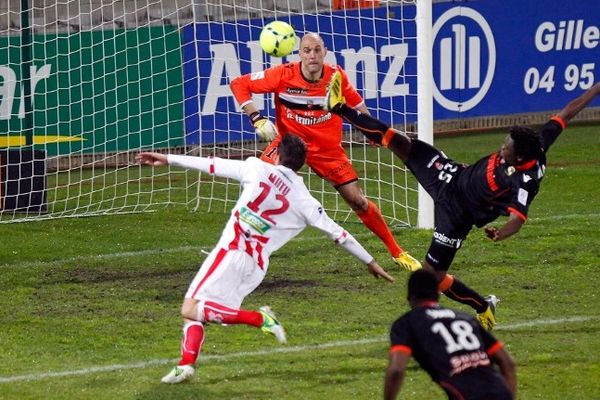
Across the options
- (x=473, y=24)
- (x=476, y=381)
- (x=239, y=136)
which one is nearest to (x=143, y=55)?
(x=239, y=136)

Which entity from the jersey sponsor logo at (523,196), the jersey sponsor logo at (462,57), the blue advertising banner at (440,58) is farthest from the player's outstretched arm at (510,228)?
the jersey sponsor logo at (462,57)

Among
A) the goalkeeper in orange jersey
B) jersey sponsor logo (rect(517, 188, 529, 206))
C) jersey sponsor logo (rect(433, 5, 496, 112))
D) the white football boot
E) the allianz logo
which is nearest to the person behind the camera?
the white football boot

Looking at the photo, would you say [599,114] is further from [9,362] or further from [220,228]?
[9,362]

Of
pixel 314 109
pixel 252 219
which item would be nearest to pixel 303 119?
pixel 314 109

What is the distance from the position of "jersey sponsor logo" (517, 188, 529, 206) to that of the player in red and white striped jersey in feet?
5.48

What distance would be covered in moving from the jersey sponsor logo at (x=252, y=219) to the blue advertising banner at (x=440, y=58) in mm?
8547

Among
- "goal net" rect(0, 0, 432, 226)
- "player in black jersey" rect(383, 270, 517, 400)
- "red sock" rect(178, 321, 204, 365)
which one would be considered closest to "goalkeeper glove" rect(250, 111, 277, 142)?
"red sock" rect(178, 321, 204, 365)

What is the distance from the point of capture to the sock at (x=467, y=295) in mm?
11648

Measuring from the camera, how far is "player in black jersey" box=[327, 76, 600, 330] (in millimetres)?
11039

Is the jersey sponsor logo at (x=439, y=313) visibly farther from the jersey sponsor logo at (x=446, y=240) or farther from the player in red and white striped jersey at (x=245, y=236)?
the jersey sponsor logo at (x=446, y=240)

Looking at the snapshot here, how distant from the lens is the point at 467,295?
459 inches

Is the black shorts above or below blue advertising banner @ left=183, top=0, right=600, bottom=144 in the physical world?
above

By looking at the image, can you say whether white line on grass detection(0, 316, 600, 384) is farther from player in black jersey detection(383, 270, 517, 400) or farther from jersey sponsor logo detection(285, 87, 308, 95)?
player in black jersey detection(383, 270, 517, 400)

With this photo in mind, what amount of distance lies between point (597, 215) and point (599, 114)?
8.14 meters
